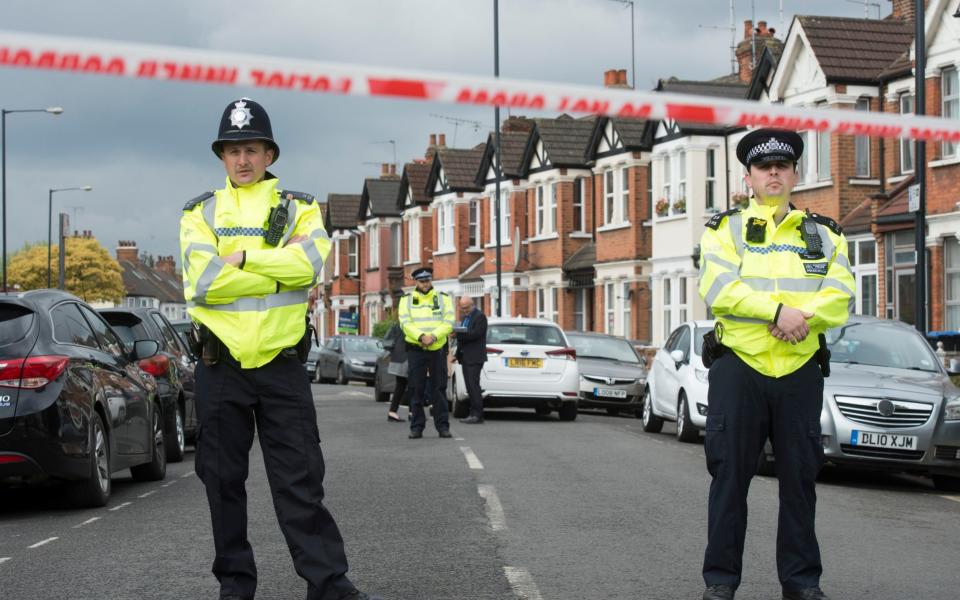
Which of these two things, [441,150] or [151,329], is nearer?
[151,329]

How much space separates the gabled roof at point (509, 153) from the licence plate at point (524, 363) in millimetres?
33298

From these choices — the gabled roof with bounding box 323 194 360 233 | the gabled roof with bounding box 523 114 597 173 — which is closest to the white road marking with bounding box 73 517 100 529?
the gabled roof with bounding box 523 114 597 173

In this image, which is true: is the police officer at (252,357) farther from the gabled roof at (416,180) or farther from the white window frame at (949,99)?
the gabled roof at (416,180)

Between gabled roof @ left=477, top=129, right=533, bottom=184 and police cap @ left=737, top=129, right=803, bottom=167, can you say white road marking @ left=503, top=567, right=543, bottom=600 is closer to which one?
police cap @ left=737, top=129, right=803, bottom=167

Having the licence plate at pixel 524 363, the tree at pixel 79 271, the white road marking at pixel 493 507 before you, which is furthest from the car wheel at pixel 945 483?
the tree at pixel 79 271

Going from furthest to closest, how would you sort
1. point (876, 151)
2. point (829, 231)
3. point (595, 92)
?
1. point (876, 151)
2. point (829, 231)
3. point (595, 92)

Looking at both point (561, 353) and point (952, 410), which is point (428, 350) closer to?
point (561, 353)

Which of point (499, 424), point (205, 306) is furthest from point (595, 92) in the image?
point (499, 424)

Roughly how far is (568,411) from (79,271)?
97.3 meters

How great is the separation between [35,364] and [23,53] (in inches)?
263

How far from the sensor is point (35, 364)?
9.63m

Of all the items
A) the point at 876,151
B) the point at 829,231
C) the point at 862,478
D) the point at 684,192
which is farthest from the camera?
the point at 684,192

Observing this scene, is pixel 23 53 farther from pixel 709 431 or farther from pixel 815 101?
pixel 815 101

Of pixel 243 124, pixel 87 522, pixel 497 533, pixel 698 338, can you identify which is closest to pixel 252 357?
pixel 243 124
